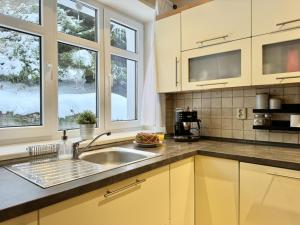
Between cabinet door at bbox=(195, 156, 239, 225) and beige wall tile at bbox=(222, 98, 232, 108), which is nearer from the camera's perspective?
cabinet door at bbox=(195, 156, 239, 225)

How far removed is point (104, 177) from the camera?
98cm

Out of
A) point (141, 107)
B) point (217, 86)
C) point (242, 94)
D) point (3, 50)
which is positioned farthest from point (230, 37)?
point (3, 50)

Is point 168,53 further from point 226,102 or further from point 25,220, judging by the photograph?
point 25,220

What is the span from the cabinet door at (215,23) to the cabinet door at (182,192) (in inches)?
37.7

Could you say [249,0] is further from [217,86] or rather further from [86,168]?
[86,168]

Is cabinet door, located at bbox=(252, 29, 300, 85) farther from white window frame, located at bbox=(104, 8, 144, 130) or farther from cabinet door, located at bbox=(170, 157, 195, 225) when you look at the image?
white window frame, located at bbox=(104, 8, 144, 130)

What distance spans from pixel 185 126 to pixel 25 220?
1.49 meters

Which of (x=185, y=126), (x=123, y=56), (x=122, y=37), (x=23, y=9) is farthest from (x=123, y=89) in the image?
(x=23, y=9)

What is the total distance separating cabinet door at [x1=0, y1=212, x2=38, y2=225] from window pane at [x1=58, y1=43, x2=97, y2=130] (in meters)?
1.04

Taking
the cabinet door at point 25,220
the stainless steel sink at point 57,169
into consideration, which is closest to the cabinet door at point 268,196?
the stainless steel sink at point 57,169

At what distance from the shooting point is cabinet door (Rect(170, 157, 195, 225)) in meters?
1.42

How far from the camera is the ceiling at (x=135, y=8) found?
2008 mm

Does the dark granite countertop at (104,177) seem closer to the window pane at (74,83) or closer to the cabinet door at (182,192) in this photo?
the cabinet door at (182,192)

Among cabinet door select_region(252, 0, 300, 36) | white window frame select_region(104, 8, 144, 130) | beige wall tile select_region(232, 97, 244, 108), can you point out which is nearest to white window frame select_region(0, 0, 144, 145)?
white window frame select_region(104, 8, 144, 130)
